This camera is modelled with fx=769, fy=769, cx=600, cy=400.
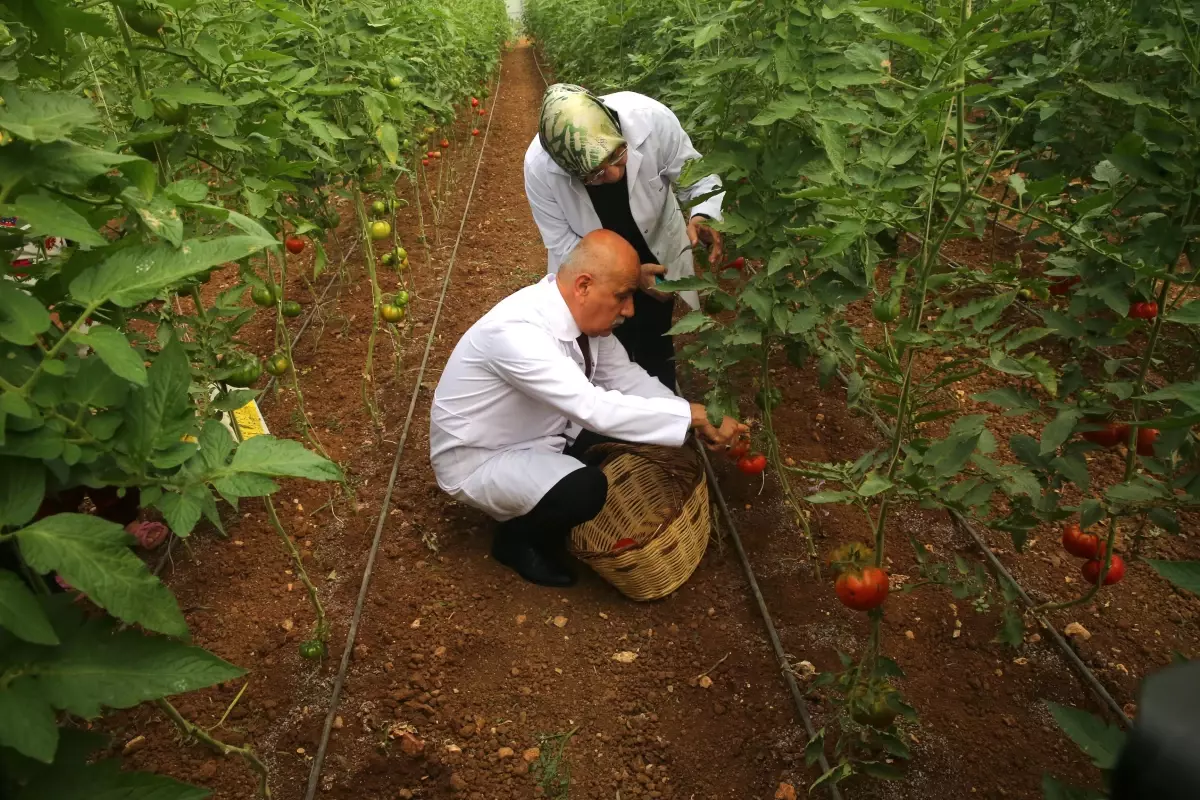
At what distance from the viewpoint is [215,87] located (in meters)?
2.05

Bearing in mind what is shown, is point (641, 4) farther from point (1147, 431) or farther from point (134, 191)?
point (134, 191)

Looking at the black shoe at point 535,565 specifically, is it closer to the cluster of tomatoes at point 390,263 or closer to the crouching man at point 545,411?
the crouching man at point 545,411

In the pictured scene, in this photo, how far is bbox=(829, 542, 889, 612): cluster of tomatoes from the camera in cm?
180

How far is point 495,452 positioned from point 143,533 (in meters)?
1.14

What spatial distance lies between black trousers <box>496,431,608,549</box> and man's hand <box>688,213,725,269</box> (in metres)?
0.84

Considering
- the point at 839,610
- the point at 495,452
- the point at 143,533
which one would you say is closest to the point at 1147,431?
the point at 839,610

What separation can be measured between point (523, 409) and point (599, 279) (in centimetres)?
54

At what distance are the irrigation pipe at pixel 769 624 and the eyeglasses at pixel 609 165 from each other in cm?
113

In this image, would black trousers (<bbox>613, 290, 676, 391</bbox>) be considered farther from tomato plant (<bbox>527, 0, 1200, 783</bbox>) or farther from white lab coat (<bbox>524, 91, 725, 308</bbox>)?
tomato plant (<bbox>527, 0, 1200, 783</bbox>)

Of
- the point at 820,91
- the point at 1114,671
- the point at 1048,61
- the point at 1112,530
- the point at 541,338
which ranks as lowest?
the point at 1114,671

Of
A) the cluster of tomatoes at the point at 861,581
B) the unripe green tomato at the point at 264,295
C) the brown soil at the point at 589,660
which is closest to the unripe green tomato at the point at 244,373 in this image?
the unripe green tomato at the point at 264,295

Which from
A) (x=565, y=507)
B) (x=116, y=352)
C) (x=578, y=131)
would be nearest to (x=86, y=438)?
(x=116, y=352)

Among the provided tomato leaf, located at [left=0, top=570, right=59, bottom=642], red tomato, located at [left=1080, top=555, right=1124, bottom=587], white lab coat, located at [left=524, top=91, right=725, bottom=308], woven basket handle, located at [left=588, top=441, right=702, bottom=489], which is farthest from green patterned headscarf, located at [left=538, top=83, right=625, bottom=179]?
tomato leaf, located at [left=0, top=570, right=59, bottom=642]

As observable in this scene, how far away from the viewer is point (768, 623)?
2.39m
